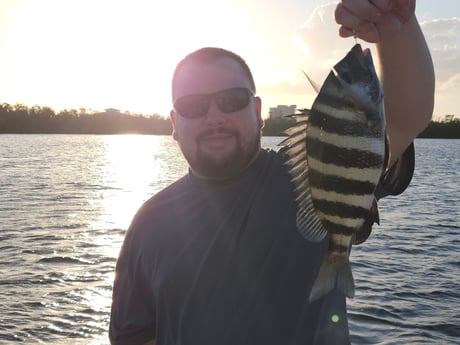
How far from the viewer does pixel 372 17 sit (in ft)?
7.50

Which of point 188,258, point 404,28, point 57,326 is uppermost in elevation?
point 404,28

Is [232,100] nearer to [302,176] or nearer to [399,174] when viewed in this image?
[399,174]

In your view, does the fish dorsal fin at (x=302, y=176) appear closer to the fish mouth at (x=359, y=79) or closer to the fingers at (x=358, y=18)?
the fish mouth at (x=359, y=79)

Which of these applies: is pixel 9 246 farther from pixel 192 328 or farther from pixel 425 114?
pixel 425 114

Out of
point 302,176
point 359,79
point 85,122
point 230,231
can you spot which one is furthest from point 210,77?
point 85,122

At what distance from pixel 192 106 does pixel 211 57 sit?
34 cm

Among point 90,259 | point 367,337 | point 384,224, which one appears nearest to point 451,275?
point 367,337

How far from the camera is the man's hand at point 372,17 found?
2.22 m

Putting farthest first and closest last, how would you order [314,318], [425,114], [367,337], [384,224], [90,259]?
[384,224] → [90,259] → [367,337] → [314,318] → [425,114]

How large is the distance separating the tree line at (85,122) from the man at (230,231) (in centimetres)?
9800

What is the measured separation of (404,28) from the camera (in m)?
2.56

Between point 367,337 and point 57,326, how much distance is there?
482 cm

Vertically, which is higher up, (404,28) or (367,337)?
(404,28)

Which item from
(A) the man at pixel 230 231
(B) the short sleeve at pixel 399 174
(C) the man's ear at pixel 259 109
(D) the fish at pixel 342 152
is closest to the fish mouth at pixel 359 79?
(D) the fish at pixel 342 152
